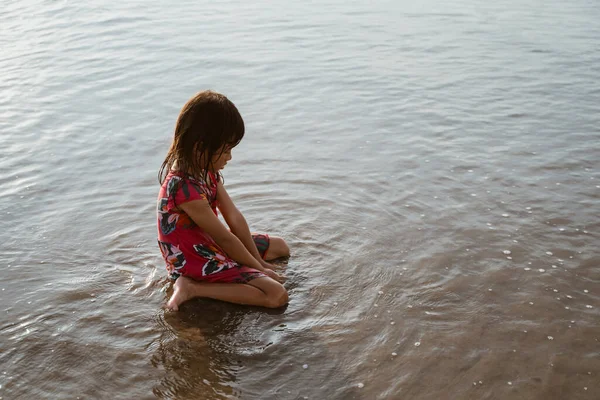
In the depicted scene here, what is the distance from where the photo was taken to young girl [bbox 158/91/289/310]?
12.2ft

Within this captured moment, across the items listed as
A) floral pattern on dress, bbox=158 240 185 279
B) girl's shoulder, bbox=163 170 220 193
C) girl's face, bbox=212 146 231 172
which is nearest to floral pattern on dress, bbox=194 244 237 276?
floral pattern on dress, bbox=158 240 185 279

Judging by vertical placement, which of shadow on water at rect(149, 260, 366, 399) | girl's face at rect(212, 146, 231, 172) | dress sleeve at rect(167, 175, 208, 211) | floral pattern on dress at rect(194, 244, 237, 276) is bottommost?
shadow on water at rect(149, 260, 366, 399)

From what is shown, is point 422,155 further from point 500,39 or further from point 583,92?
point 500,39

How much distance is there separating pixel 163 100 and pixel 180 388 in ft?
17.7

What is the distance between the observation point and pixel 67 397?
3.12 m

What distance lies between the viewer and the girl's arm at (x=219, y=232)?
12.6 feet

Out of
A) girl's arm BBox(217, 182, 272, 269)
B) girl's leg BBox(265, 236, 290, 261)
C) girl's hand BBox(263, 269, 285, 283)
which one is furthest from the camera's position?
girl's leg BBox(265, 236, 290, 261)

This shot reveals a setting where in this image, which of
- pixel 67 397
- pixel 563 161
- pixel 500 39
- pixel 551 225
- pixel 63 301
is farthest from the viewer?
pixel 500 39

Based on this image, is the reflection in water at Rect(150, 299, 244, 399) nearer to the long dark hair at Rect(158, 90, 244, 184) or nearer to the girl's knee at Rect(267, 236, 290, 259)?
the girl's knee at Rect(267, 236, 290, 259)

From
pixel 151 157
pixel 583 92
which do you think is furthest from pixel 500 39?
pixel 151 157

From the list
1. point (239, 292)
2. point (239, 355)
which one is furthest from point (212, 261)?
point (239, 355)

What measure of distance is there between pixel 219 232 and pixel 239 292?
1.20 feet

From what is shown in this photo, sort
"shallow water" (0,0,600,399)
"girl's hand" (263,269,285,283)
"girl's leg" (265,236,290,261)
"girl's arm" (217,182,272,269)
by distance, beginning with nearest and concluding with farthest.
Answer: "shallow water" (0,0,600,399) → "girl's hand" (263,269,285,283) → "girl's arm" (217,182,272,269) → "girl's leg" (265,236,290,261)

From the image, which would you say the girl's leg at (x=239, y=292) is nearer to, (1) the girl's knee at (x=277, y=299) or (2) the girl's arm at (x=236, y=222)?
(1) the girl's knee at (x=277, y=299)
